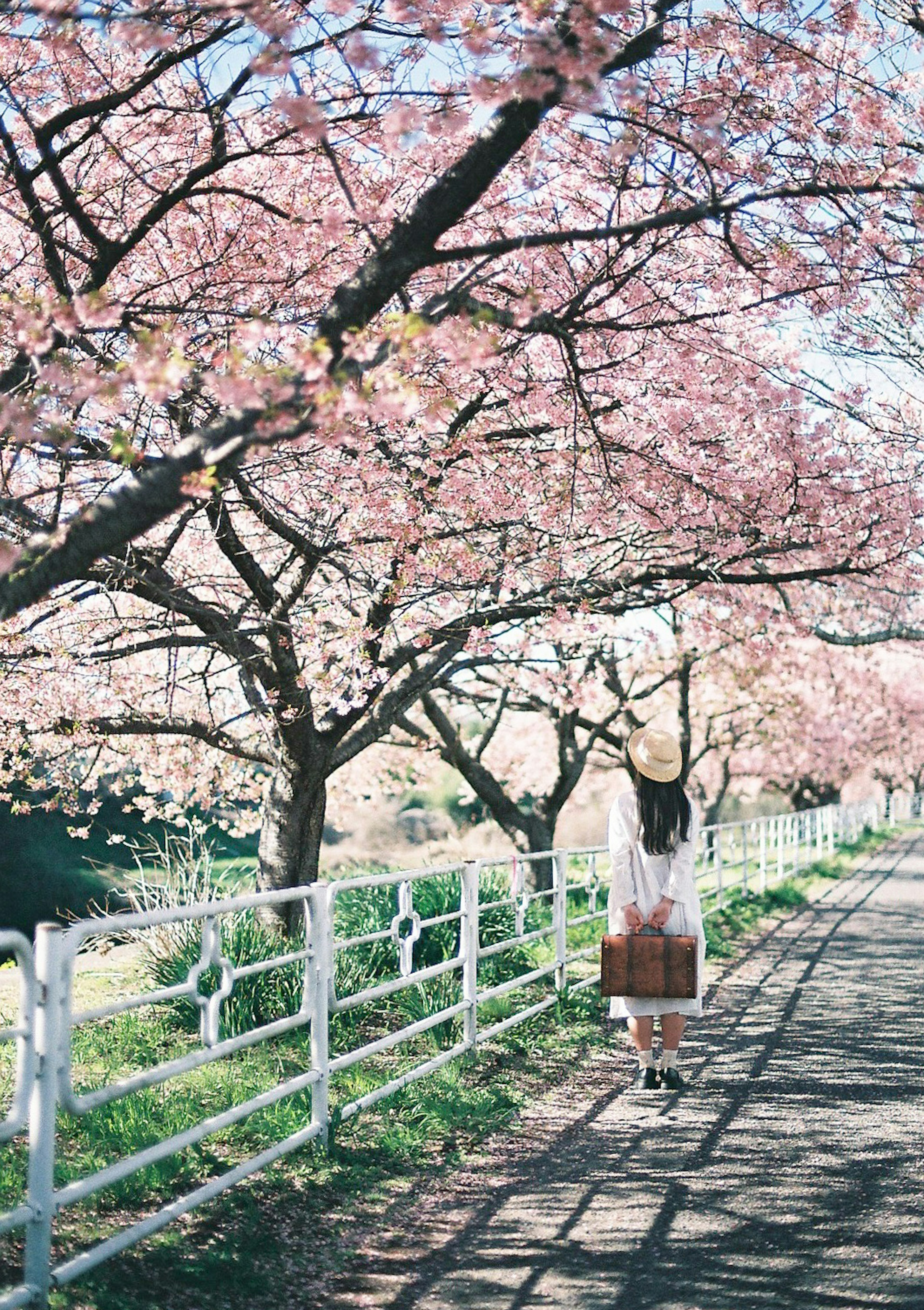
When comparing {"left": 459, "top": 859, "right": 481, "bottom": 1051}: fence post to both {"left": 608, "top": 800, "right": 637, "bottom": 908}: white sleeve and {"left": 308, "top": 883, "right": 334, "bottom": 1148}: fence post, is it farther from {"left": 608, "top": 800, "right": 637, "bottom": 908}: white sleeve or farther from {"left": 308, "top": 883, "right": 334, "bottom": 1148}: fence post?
{"left": 308, "top": 883, "right": 334, "bottom": 1148}: fence post

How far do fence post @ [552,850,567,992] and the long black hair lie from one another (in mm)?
2422

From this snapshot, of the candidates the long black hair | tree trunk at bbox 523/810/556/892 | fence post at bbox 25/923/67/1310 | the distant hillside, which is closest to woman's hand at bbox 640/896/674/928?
the long black hair

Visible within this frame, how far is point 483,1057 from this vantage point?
794 cm

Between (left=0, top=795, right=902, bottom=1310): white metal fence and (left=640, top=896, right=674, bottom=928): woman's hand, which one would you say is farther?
(left=640, top=896, right=674, bottom=928): woman's hand

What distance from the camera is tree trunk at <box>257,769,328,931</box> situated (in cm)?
1022

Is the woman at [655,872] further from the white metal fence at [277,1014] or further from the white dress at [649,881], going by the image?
the white metal fence at [277,1014]

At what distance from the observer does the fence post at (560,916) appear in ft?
32.1

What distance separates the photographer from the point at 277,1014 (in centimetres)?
833

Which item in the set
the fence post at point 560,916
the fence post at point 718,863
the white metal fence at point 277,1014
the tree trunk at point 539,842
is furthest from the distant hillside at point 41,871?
the fence post at point 560,916

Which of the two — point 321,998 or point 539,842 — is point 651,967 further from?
point 539,842

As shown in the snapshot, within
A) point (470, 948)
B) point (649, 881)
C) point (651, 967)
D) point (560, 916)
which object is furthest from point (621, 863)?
point (560, 916)

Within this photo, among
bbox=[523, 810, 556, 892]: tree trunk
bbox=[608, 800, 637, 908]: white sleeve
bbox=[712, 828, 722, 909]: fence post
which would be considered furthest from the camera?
bbox=[523, 810, 556, 892]: tree trunk

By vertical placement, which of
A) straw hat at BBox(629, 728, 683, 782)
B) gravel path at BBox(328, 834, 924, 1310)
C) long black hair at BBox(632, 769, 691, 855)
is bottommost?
gravel path at BBox(328, 834, 924, 1310)

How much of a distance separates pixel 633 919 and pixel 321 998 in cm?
234
